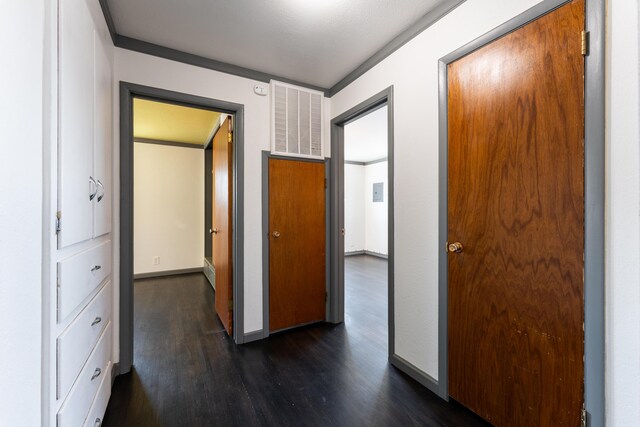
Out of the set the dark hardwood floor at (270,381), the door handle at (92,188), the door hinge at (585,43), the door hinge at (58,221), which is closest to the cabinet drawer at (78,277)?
the door hinge at (58,221)

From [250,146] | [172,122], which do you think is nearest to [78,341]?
[250,146]

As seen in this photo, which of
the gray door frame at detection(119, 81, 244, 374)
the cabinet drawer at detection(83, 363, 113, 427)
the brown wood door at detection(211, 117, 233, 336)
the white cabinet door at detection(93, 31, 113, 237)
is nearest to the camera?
the cabinet drawer at detection(83, 363, 113, 427)

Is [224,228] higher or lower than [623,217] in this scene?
lower

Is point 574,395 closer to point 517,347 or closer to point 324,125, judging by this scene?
point 517,347

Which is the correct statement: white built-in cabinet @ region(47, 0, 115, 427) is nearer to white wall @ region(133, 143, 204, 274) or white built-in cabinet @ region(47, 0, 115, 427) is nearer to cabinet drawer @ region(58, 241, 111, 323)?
cabinet drawer @ region(58, 241, 111, 323)

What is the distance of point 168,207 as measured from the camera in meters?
4.92

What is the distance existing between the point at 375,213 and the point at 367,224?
422 mm

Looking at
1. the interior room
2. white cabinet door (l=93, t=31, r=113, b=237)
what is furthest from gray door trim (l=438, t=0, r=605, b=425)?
white cabinet door (l=93, t=31, r=113, b=237)

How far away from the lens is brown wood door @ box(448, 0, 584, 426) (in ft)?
3.92

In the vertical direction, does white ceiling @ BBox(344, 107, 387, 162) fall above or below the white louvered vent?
above

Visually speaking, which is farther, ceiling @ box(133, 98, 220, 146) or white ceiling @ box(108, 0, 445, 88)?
ceiling @ box(133, 98, 220, 146)

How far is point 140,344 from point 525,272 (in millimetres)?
2940

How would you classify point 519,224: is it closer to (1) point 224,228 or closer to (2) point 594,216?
(2) point 594,216

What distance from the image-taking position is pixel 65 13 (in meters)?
1.05
